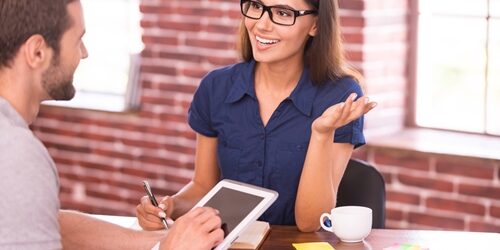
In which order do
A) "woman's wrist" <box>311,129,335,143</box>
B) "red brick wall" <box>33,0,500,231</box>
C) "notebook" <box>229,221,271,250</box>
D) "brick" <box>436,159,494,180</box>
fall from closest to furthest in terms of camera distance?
"notebook" <box>229,221,271,250</box> < "woman's wrist" <box>311,129,335,143</box> < "brick" <box>436,159,494,180</box> < "red brick wall" <box>33,0,500,231</box>

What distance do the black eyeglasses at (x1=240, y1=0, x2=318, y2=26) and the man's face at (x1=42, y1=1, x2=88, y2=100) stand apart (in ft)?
2.86

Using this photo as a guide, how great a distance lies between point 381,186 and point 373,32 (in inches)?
52.4

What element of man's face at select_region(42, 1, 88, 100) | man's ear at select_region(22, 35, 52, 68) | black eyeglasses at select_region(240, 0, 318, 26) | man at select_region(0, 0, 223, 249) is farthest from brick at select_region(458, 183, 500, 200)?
man's ear at select_region(22, 35, 52, 68)

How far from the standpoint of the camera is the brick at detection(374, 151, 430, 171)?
412 centimetres

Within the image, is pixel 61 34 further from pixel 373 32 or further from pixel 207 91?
pixel 373 32

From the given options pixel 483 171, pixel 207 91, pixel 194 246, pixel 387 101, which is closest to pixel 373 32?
pixel 387 101

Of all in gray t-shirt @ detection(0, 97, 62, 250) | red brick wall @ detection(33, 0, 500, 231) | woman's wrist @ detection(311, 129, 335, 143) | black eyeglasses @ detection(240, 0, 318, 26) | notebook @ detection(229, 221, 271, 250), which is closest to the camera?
gray t-shirt @ detection(0, 97, 62, 250)

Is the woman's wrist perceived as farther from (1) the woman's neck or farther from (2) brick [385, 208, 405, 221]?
(2) brick [385, 208, 405, 221]

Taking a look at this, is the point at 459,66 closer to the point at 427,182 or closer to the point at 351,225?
the point at 427,182

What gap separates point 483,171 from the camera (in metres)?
4.00

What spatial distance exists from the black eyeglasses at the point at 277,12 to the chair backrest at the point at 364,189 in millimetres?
462

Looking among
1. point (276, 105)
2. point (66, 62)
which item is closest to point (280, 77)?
point (276, 105)

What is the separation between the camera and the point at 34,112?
2098mm

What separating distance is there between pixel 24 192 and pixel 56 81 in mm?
280
